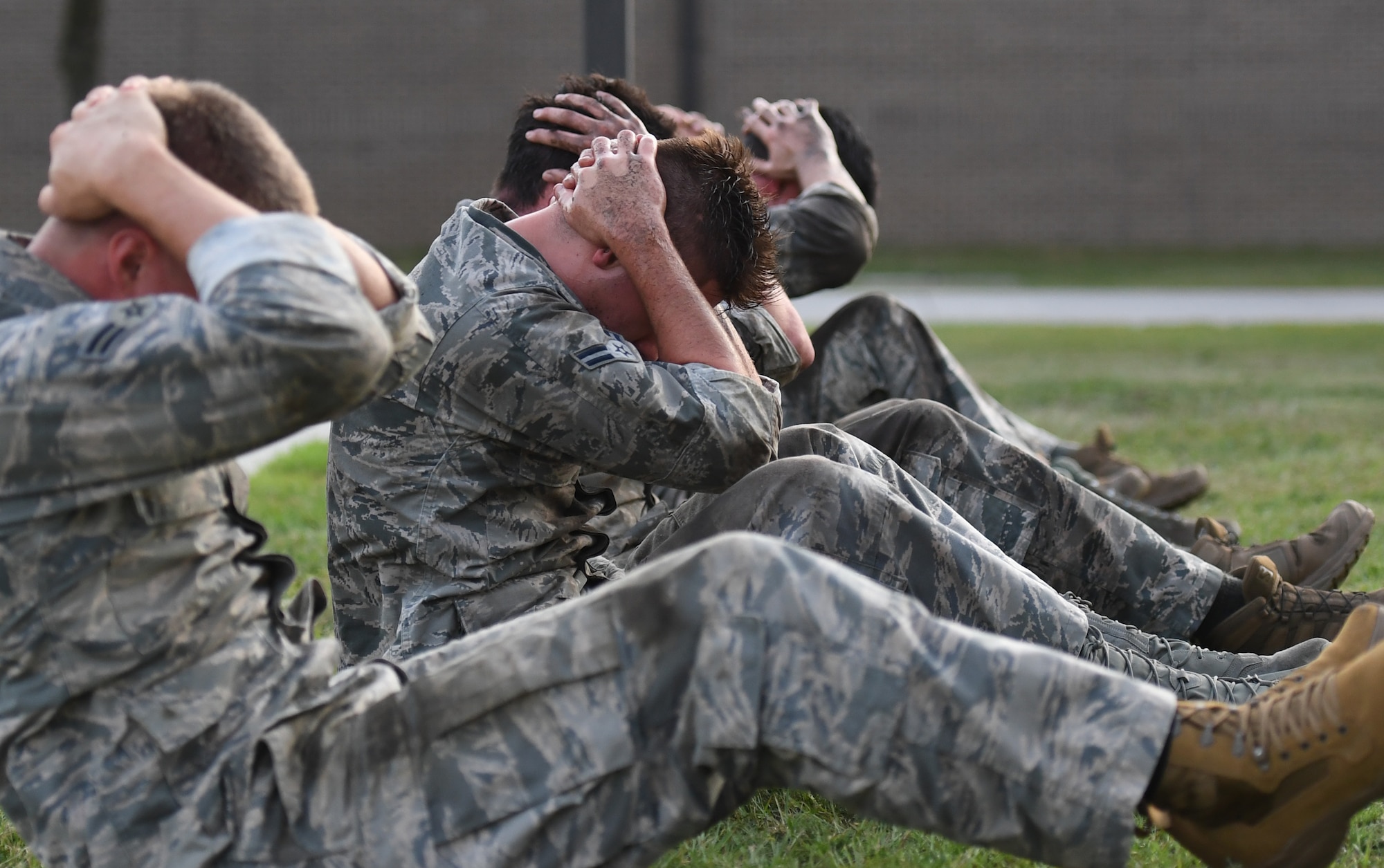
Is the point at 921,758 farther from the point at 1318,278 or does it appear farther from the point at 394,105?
the point at 394,105

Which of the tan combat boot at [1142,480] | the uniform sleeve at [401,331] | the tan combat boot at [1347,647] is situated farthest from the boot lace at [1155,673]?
the tan combat boot at [1142,480]

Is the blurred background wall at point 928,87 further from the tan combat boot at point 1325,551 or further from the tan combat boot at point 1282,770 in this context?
the tan combat boot at point 1282,770

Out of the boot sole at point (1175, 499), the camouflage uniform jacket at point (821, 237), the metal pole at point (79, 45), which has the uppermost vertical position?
the camouflage uniform jacket at point (821, 237)

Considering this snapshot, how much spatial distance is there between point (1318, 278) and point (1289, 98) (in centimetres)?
476

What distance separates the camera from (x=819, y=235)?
4.84m

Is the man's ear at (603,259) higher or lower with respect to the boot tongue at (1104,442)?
higher

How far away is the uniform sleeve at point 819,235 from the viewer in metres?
4.81

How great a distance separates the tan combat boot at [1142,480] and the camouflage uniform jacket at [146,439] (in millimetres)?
4410

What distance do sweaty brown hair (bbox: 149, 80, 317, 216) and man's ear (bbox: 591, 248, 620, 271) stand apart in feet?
2.78

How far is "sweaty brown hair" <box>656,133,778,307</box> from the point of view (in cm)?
290

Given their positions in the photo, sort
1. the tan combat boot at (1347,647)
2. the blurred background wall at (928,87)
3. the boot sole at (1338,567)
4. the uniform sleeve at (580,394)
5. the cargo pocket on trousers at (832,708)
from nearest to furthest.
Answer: the cargo pocket on trousers at (832,708), the tan combat boot at (1347,647), the uniform sleeve at (580,394), the boot sole at (1338,567), the blurred background wall at (928,87)

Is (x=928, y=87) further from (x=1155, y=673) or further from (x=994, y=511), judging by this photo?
(x=1155, y=673)

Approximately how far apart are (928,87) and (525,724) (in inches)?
845

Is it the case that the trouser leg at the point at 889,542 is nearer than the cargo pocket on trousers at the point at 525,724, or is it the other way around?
the cargo pocket on trousers at the point at 525,724
